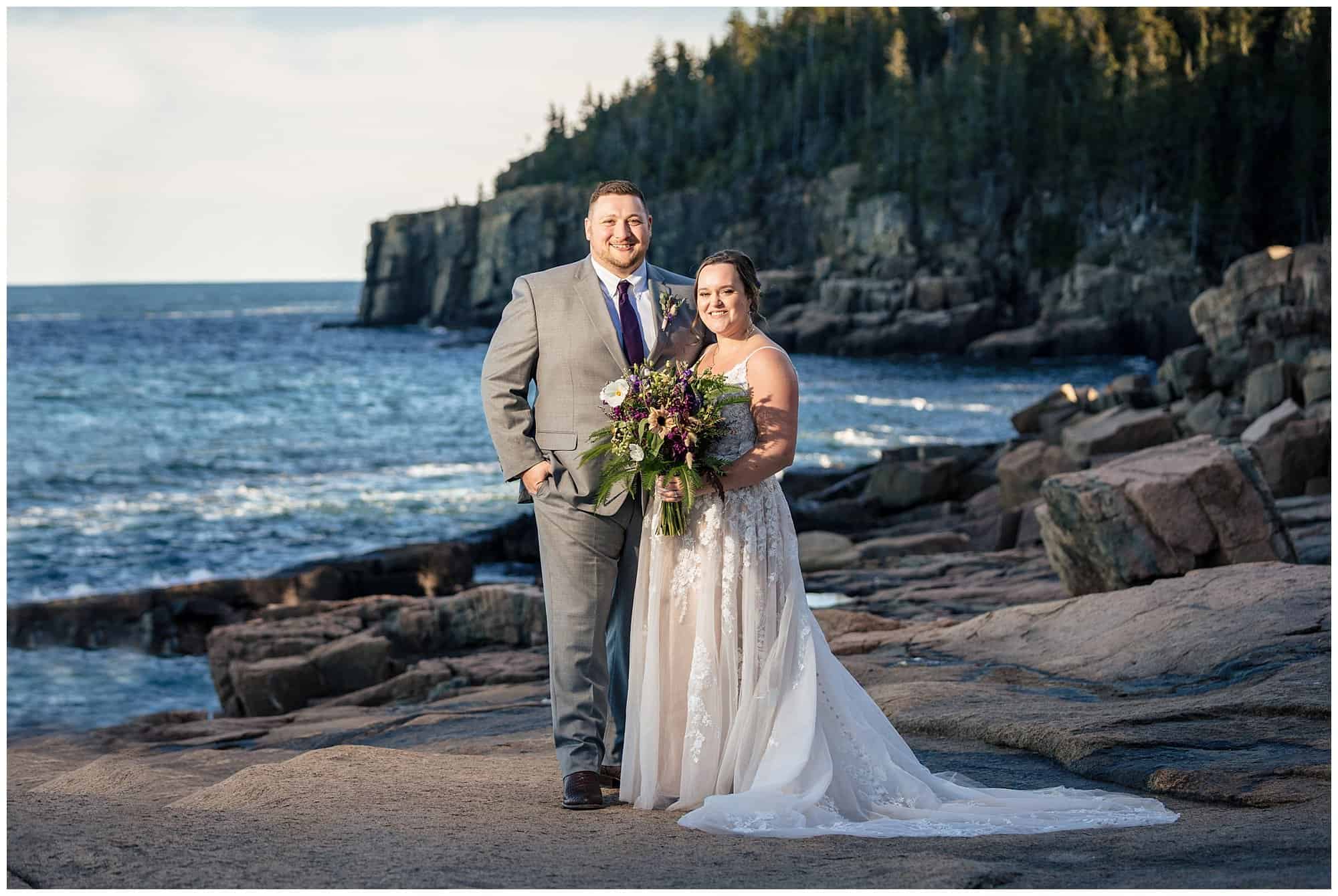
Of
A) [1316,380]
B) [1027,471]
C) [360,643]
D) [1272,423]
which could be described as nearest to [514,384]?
[360,643]

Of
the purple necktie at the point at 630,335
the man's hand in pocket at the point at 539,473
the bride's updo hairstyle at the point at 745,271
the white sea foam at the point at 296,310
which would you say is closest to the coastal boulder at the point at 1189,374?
the bride's updo hairstyle at the point at 745,271

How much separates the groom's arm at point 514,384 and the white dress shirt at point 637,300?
0.27 m

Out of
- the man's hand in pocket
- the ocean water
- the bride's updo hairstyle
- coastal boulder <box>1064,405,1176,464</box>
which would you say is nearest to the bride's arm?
the bride's updo hairstyle

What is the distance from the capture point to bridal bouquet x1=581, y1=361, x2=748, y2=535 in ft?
14.3

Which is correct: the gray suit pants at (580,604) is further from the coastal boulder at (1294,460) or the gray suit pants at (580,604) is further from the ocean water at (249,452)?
the coastal boulder at (1294,460)

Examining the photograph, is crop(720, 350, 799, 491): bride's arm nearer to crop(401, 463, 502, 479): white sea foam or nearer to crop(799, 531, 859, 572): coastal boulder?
crop(799, 531, 859, 572): coastal boulder

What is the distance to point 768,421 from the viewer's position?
4.62 meters

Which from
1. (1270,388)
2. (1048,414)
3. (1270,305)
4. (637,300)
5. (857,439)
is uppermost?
(1270,305)

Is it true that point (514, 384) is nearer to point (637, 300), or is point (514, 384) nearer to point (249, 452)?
point (637, 300)

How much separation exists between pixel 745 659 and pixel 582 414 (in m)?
1.06

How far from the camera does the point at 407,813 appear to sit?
4.26 m

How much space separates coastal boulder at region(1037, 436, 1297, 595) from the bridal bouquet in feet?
16.5

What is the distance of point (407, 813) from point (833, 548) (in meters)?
11.1

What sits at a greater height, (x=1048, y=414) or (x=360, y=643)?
(x=1048, y=414)
